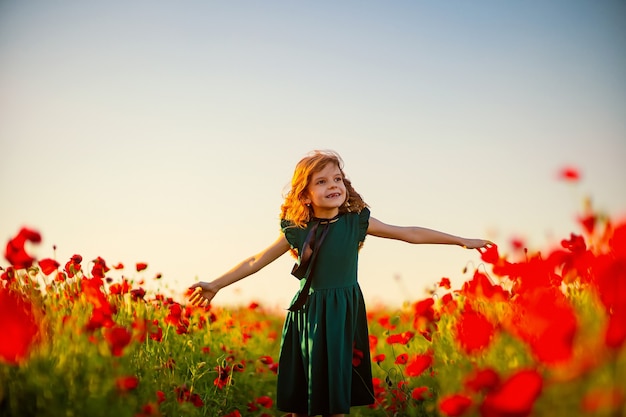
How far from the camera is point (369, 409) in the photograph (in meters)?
5.10

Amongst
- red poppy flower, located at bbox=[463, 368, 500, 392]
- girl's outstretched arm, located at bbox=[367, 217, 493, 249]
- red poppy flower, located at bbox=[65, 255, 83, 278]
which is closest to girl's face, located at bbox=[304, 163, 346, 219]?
girl's outstretched arm, located at bbox=[367, 217, 493, 249]

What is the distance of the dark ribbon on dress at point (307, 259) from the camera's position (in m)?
3.94

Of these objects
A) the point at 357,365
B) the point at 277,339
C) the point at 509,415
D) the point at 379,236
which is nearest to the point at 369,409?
the point at 357,365

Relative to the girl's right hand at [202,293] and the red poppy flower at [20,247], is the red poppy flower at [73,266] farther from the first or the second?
the red poppy flower at [20,247]

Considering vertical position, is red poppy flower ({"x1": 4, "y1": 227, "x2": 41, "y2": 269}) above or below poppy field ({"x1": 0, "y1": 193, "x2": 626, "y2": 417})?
above

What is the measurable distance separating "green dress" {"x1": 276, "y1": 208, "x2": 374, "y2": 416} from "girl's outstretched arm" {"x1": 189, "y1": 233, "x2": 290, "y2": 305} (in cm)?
13

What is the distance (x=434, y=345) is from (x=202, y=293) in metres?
1.56

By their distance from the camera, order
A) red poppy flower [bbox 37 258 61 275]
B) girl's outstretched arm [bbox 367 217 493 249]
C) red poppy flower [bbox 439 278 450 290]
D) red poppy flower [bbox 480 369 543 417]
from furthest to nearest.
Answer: red poppy flower [bbox 439 278 450 290] → girl's outstretched arm [bbox 367 217 493 249] → red poppy flower [bbox 37 258 61 275] → red poppy flower [bbox 480 369 543 417]

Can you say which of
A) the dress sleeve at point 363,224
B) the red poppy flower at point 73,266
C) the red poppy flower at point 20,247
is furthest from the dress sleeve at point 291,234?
the red poppy flower at point 20,247

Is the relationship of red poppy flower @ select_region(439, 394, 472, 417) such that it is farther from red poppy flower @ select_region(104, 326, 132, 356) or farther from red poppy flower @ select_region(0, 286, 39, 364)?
red poppy flower @ select_region(0, 286, 39, 364)

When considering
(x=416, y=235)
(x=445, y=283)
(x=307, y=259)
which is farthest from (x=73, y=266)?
(x=445, y=283)

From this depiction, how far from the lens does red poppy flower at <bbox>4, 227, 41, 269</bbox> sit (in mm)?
3213

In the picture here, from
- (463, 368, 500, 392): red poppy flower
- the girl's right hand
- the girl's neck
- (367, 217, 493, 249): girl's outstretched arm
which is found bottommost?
(463, 368, 500, 392): red poppy flower

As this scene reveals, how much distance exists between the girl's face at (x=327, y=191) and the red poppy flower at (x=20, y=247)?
163 centimetres
